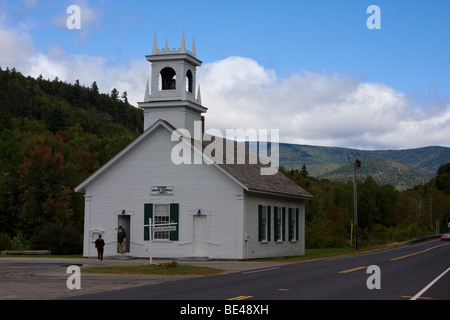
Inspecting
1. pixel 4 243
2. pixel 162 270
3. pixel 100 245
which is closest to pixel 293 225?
pixel 100 245

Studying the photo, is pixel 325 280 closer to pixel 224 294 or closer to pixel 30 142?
pixel 224 294

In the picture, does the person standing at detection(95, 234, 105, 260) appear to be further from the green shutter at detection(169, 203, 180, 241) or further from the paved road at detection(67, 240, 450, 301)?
the paved road at detection(67, 240, 450, 301)

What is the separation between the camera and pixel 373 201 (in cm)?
11875

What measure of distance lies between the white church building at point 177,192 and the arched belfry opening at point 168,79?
0.06m

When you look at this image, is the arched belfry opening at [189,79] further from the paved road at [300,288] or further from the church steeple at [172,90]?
the paved road at [300,288]

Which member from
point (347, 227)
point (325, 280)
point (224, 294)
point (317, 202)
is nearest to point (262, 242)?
point (325, 280)

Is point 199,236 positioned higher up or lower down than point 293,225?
lower down

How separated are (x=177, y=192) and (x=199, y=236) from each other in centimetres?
266

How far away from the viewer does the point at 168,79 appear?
123 ft

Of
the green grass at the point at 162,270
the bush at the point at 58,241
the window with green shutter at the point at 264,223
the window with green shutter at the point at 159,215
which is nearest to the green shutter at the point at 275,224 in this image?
the window with green shutter at the point at 264,223

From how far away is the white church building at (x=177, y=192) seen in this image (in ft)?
109

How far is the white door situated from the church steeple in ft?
18.5

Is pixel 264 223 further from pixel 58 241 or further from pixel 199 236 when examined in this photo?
pixel 58 241

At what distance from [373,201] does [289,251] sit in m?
82.0
